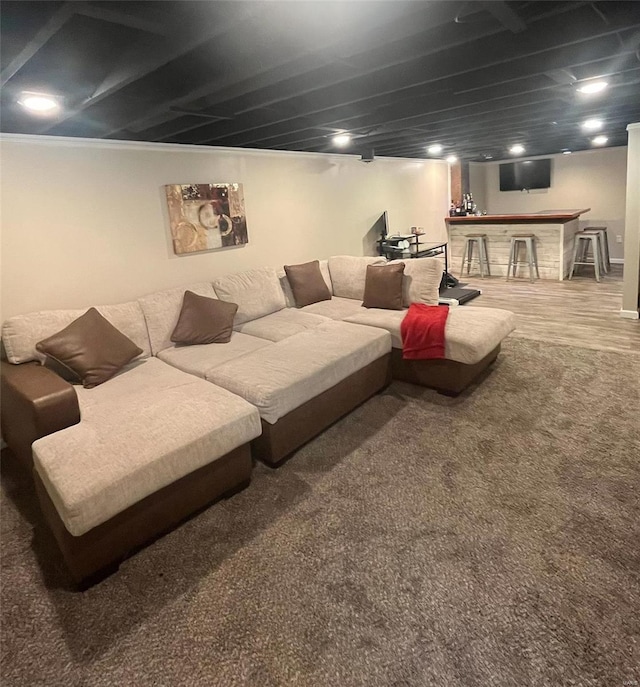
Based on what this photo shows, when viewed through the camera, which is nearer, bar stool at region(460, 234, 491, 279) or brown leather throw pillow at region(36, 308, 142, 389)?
brown leather throw pillow at region(36, 308, 142, 389)

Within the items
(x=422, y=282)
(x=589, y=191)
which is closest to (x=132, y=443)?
(x=422, y=282)

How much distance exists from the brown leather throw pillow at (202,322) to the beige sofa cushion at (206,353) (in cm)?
7

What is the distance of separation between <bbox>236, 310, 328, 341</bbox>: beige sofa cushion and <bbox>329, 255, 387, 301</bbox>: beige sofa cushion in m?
0.73

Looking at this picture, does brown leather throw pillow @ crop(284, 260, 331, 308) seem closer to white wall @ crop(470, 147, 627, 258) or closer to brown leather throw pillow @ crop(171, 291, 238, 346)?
brown leather throw pillow @ crop(171, 291, 238, 346)

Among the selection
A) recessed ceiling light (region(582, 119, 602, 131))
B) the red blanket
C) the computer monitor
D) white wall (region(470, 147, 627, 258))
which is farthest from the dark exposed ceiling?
white wall (region(470, 147, 627, 258))

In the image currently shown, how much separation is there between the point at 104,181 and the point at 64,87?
1.42 metres

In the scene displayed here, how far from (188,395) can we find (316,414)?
0.85 metres

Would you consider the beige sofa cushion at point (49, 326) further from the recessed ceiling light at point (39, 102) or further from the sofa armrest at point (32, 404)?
the recessed ceiling light at point (39, 102)

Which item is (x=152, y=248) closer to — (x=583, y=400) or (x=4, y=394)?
(x=4, y=394)

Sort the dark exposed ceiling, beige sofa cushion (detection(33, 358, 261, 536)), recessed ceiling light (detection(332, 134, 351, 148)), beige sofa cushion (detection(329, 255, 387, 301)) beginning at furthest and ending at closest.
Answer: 1. beige sofa cushion (detection(329, 255, 387, 301))
2. recessed ceiling light (detection(332, 134, 351, 148))
3. beige sofa cushion (detection(33, 358, 261, 536))
4. the dark exposed ceiling

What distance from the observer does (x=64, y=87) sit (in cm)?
213

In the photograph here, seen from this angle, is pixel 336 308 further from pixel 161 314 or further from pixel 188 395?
pixel 188 395

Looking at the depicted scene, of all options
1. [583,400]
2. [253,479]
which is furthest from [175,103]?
[583,400]

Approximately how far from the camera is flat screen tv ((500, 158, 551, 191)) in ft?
30.1
